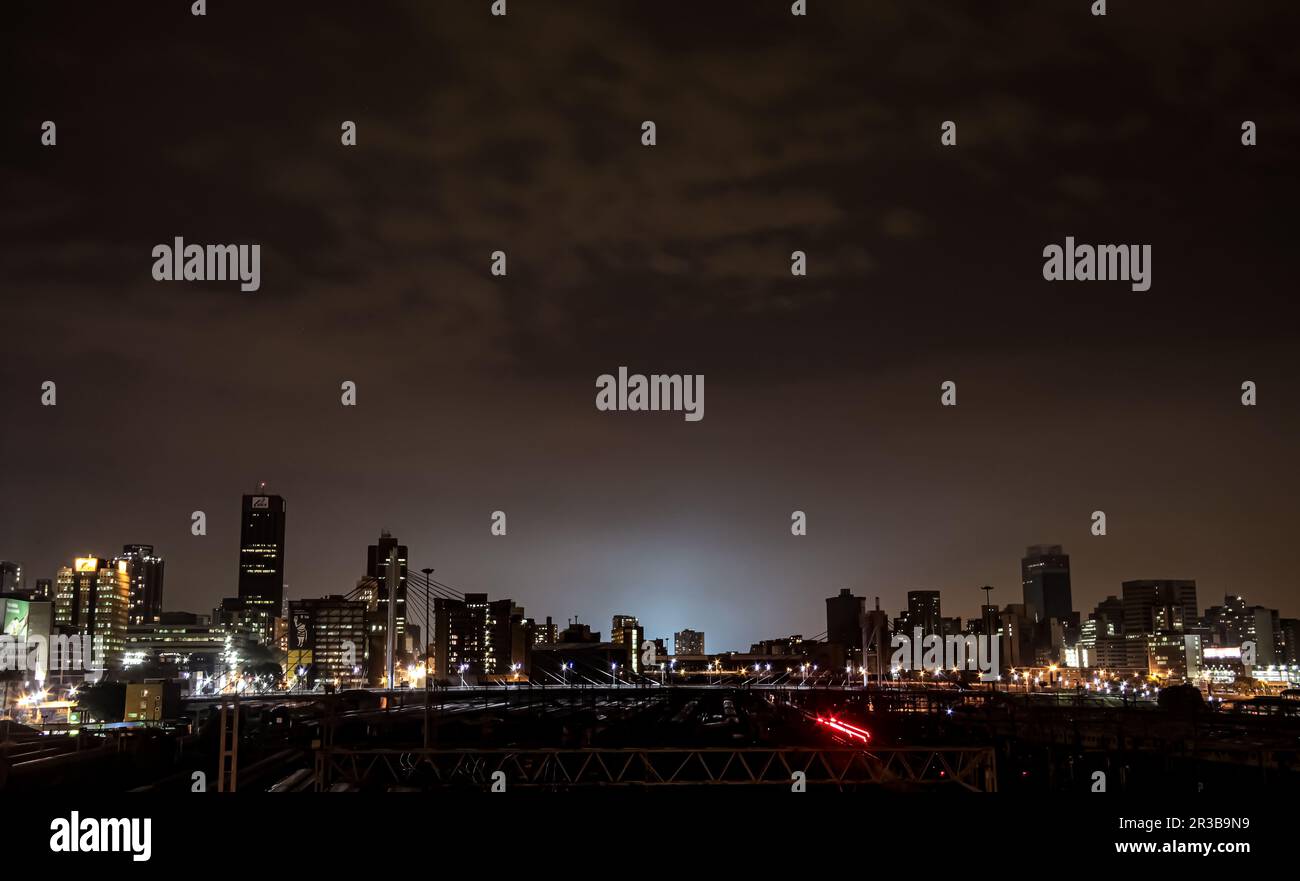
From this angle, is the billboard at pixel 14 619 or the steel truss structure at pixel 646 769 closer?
the steel truss structure at pixel 646 769

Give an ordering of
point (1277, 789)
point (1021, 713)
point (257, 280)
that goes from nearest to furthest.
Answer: point (257, 280) → point (1277, 789) → point (1021, 713)

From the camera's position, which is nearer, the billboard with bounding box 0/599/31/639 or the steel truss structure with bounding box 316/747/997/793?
the steel truss structure with bounding box 316/747/997/793

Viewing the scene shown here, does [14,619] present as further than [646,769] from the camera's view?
Yes

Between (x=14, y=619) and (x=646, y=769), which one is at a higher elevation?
(x=14, y=619)

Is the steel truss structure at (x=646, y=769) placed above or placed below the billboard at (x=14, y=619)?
below

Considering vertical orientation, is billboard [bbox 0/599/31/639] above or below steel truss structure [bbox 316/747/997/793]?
above
